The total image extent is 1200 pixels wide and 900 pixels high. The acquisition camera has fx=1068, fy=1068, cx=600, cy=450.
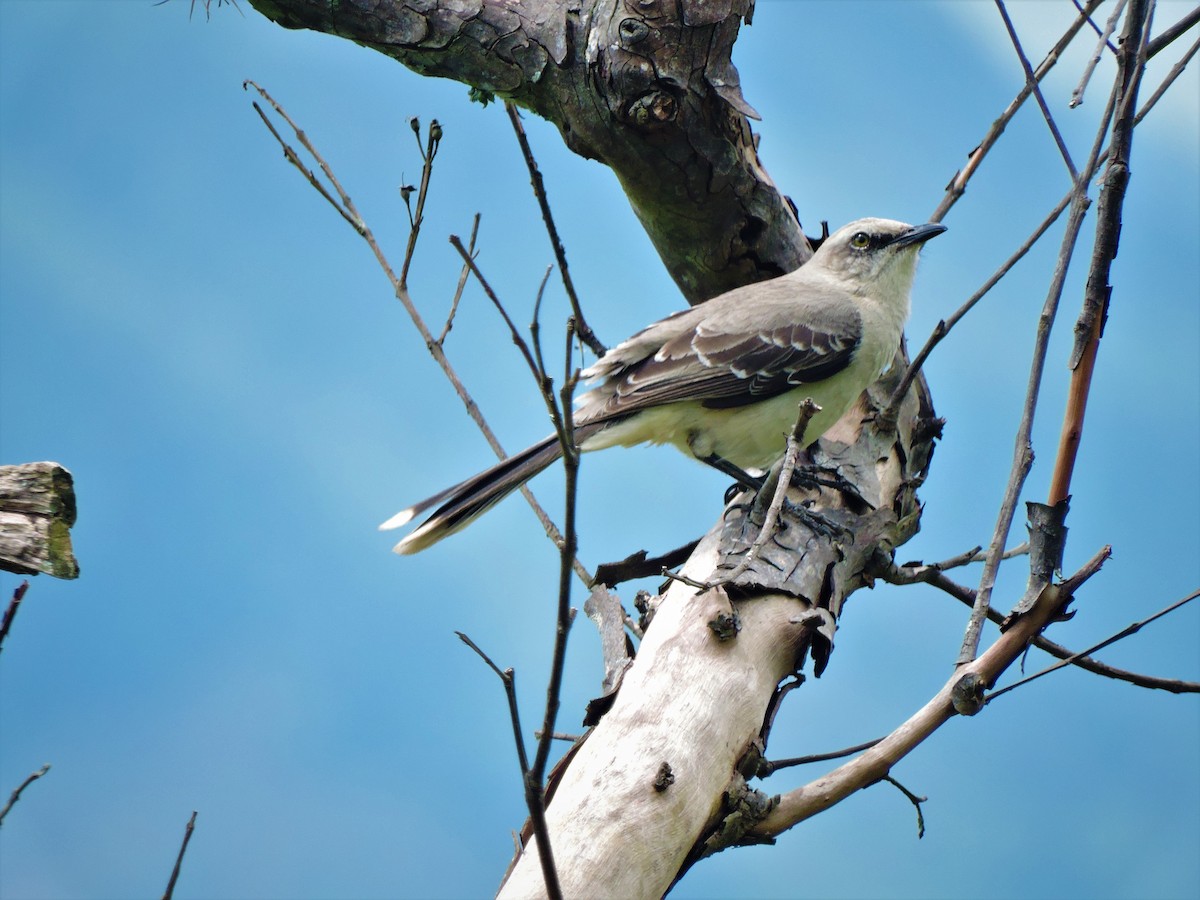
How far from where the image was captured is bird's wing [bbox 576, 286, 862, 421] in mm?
4191

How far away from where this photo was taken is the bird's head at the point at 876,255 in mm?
4750

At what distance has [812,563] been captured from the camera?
11.8 ft

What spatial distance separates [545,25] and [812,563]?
90.8 inches

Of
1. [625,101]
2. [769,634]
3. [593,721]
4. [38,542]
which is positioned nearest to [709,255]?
[625,101]

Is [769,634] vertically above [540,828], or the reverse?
[769,634]

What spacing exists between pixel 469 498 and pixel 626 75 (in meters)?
1.62

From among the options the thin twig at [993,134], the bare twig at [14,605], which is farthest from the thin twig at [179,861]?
the thin twig at [993,134]

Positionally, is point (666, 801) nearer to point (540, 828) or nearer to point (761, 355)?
point (540, 828)

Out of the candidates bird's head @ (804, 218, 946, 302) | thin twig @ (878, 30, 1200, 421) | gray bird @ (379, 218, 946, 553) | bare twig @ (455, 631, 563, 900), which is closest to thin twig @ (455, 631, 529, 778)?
bare twig @ (455, 631, 563, 900)

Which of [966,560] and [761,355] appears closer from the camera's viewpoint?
[966,560]

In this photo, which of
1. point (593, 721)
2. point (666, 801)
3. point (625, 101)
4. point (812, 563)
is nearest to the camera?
point (666, 801)

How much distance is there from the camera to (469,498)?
3.77 m

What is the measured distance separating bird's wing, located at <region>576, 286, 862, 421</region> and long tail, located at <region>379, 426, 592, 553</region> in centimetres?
45

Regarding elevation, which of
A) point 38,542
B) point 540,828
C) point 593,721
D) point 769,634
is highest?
point 769,634
